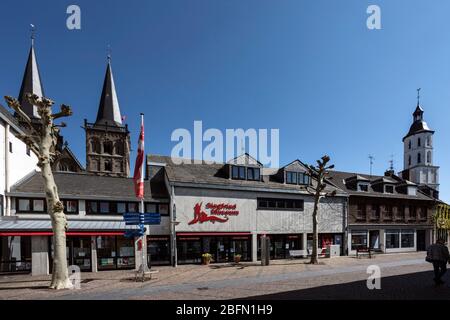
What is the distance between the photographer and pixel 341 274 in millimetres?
16641

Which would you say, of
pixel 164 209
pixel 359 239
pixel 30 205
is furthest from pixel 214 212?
pixel 359 239

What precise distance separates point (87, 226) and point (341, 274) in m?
16.6

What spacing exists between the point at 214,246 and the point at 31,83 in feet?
129

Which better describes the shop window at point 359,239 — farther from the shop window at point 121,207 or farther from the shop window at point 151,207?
the shop window at point 121,207

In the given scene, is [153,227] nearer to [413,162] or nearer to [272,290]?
[272,290]

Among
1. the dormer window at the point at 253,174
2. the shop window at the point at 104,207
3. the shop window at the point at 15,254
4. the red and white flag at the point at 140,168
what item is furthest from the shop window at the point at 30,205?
the dormer window at the point at 253,174

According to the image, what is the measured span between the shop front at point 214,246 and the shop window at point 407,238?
20564 mm

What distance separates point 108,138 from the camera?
49031 millimetres

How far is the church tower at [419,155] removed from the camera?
4669 cm

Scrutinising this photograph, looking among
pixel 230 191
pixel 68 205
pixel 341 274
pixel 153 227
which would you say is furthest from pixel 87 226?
pixel 341 274

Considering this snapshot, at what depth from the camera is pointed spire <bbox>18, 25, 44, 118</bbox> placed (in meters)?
42.2

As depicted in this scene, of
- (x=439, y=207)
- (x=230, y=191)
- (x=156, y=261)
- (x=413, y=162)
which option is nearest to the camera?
(x=156, y=261)

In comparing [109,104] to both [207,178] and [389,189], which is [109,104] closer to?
[207,178]
